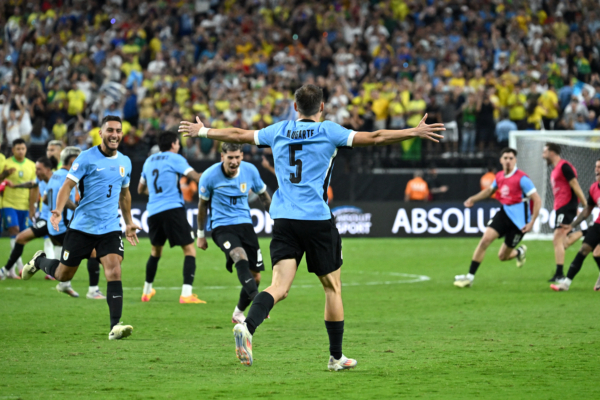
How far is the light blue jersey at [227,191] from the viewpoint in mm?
10477

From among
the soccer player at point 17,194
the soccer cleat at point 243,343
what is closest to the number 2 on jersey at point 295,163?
the soccer cleat at point 243,343

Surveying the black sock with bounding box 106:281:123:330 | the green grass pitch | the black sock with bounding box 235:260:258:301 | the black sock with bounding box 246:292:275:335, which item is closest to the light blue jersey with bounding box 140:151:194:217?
the green grass pitch

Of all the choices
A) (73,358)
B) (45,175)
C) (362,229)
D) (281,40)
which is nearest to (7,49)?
(281,40)

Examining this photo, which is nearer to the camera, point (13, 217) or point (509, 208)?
point (509, 208)

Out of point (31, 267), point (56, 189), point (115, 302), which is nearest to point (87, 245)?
point (115, 302)

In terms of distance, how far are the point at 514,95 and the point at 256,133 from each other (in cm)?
1883

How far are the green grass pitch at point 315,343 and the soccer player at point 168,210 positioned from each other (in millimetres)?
485

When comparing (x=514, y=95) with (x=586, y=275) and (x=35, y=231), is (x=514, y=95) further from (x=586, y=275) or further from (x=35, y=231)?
(x=35, y=231)

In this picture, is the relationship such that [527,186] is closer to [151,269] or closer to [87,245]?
[151,269]

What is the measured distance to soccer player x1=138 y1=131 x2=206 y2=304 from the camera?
12.0m

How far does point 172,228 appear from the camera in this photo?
1200 cm

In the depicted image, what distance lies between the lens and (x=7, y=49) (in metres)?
29.1

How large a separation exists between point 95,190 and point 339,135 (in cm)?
346

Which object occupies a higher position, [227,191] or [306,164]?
[306,164]
